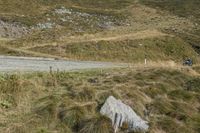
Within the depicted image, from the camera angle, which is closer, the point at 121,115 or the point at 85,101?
the point at 121,115

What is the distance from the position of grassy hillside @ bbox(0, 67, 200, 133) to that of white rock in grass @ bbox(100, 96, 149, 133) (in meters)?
0.25

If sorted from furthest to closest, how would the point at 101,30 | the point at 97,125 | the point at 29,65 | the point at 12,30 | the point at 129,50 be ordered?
the point at 101,30 → the point at 12,30 → the point at 129,50 → the point at 29,65 → the point at 97,125

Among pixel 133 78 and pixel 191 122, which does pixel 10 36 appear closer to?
pixel 133 78

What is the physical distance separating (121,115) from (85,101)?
6.46ft

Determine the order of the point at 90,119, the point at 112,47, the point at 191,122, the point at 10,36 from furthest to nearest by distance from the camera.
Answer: the point at 10,36 → the point at 112,47 → the point at 191,122 → the point at 90,119

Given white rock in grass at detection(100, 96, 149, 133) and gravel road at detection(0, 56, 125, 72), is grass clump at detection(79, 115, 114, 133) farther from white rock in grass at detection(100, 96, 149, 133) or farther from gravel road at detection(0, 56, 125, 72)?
gravel road at detection(0, 56, 125, 72)

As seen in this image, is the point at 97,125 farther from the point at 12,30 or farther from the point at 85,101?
the point at 12,30

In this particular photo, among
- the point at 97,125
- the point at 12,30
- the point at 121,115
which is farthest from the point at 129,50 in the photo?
the point at 97,125

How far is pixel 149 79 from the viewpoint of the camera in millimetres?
18609

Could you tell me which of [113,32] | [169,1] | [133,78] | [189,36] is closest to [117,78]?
[133,78]

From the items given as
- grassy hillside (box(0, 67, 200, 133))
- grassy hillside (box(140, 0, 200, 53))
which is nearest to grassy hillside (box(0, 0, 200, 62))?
grassy hillside (box(140, 0, 200, 53))

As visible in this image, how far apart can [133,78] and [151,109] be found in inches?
159

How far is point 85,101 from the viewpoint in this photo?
14.5 metres

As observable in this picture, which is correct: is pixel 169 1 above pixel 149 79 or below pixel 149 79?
below
